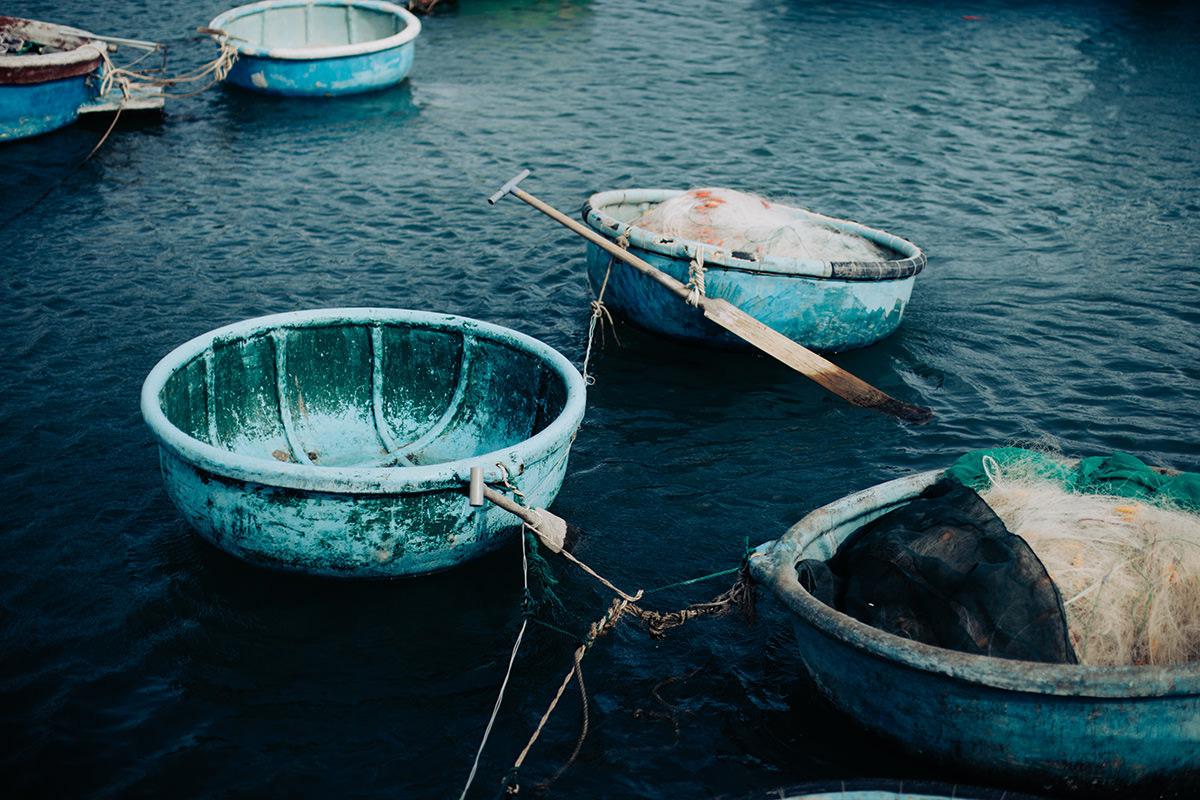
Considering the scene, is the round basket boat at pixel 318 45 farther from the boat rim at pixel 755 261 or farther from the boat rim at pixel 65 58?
the boat rim at pixel 755 261

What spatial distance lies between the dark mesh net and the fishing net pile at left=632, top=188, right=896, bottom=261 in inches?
143

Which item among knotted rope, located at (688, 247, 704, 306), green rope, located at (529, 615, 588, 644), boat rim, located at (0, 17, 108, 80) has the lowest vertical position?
green rope, located at (529, 615, 588, 644)

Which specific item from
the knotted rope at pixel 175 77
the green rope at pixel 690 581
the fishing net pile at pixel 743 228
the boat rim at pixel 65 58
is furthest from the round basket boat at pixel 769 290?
the knotted rope at pixel 175 77

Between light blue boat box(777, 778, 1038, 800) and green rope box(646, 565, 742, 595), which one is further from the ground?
light blue boat box(777, 778, 1038, 800)

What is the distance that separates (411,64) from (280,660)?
11943mm

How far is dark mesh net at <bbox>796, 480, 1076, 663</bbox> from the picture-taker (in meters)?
4.86

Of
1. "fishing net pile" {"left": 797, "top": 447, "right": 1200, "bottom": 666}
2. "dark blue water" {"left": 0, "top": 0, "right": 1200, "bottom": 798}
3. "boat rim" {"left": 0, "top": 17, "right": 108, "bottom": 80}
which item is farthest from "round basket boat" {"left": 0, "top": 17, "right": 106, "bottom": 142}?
"fishing net pile" {"left": 797, "top": 447, "right": 1200, "bottom": 666}

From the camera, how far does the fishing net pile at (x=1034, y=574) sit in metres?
4.92

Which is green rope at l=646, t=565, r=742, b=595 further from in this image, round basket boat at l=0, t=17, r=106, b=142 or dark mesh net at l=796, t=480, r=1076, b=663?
round basket boat at l=0, t=17, r=106, b=142

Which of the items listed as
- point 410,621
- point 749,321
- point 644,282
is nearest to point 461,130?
point 644,282

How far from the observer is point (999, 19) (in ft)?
63.2

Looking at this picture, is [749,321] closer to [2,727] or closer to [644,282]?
[644,282]

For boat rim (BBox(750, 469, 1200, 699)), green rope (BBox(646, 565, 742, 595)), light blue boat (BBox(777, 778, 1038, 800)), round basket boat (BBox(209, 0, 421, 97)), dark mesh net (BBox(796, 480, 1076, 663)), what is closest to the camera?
light blue boat (BBox(777, 778, 1038, 800))

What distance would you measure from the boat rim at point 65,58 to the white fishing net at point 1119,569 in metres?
11.7
